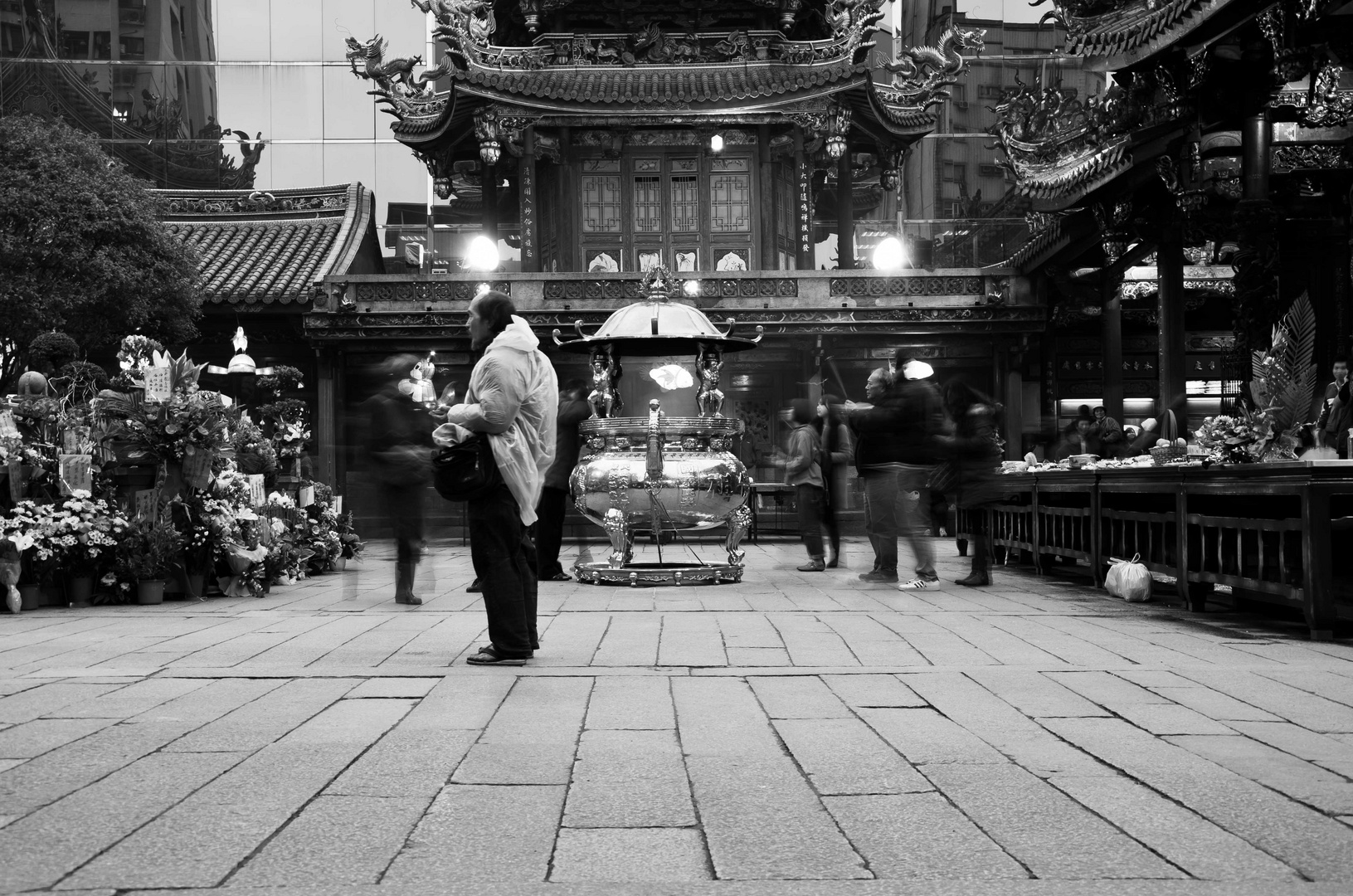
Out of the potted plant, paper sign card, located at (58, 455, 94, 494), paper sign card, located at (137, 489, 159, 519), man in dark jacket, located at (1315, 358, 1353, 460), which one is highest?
man in dark jacket, located at (1315, 358, 1353, 460)

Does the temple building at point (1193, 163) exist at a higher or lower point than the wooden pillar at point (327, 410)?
higher

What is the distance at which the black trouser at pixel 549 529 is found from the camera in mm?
10344

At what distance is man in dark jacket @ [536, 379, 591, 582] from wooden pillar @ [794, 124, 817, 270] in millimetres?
11626

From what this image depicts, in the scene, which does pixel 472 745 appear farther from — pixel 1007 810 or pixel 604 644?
pixel 604 644

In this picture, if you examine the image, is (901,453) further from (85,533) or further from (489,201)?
(489,201)

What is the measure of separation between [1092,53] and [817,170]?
10616 millimetres

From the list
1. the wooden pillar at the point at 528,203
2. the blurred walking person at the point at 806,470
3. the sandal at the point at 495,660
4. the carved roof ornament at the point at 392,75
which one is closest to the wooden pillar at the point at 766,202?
the wooden pillar at the point at 528,203

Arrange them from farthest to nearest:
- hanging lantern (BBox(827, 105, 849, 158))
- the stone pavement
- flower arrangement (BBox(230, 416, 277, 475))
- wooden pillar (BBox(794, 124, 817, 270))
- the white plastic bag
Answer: wooden pillar (BBox(794, 124, 817, 270))
hanging lantern (BBox(827, 105, 849, 158))
flower arrangement (BBox(230, 416, 277, 475))
the white plastic bag
the stone pavement

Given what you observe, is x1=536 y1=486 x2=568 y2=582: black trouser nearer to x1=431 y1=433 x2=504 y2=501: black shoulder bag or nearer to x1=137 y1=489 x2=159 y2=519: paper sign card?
x1=137 y1=489 x2=159 y2=519: paper sign card

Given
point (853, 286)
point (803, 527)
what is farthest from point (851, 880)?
point (853, 286)

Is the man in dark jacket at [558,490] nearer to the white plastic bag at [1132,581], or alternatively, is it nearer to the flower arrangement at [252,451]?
the flower arrangement at [252,451]

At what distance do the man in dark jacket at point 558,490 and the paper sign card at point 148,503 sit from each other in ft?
9.77

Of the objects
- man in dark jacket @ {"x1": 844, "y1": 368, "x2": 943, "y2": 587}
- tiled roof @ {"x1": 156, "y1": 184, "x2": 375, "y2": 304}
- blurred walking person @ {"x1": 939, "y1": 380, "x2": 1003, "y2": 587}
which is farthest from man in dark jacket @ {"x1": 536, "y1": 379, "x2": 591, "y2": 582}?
tiled roof @ {"x1": 156, "y1": 184, "x2": 375, "y2": 304}

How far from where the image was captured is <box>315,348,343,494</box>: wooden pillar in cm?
2019
